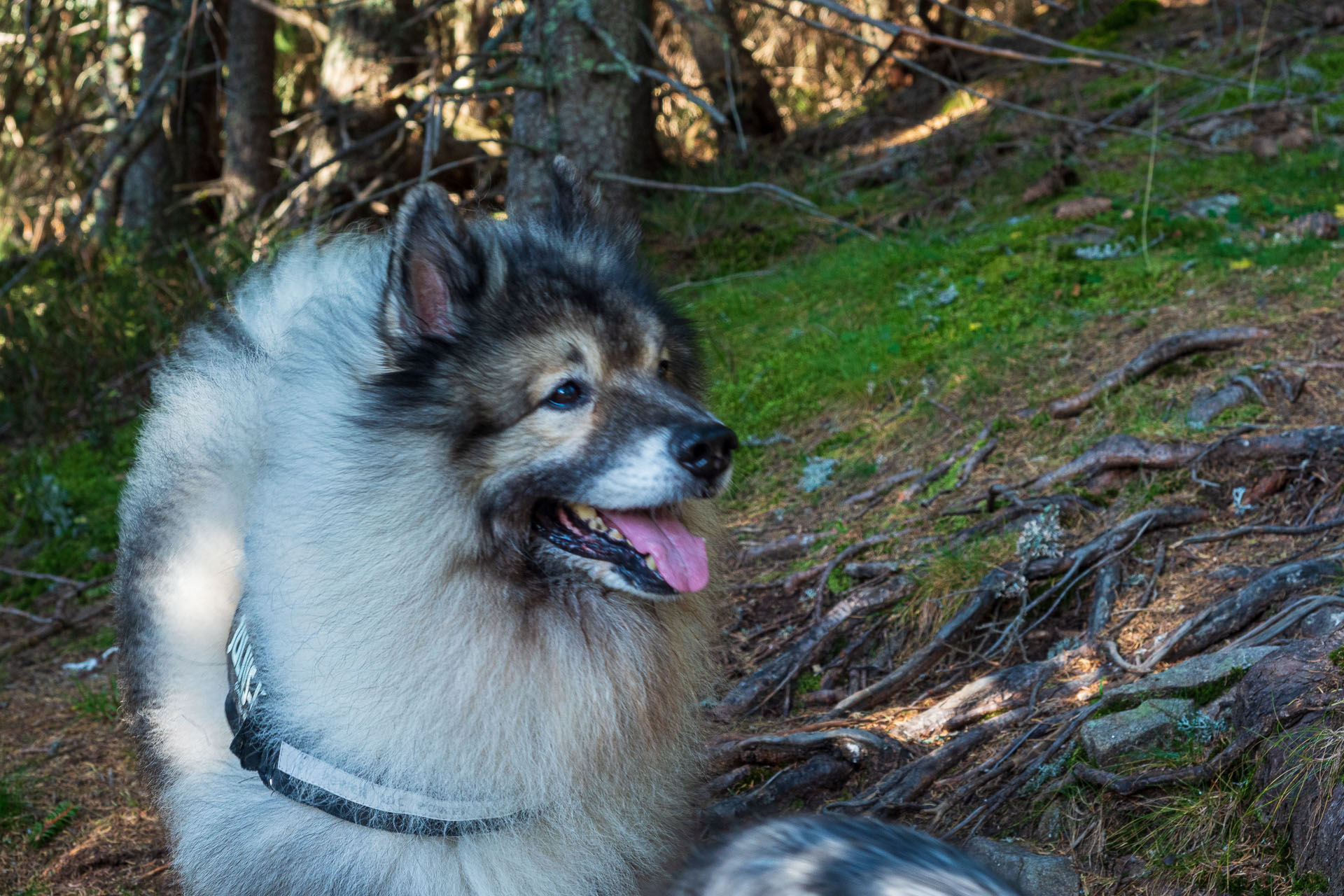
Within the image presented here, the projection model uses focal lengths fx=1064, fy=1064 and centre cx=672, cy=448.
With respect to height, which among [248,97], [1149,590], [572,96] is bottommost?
[1149,590]

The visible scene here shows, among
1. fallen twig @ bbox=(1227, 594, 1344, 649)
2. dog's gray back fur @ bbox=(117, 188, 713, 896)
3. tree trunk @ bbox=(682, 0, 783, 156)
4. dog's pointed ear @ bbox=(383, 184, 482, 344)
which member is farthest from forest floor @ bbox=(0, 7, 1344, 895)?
tree trunk @ bbox=(682, 0, 783, 156)

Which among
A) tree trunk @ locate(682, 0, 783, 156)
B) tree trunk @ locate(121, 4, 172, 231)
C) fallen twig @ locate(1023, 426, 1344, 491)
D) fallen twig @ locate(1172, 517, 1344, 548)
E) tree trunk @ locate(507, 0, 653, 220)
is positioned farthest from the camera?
tree trunk @ locate(121, 4, 172, 231)

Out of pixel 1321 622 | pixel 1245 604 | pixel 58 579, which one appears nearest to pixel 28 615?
pixel 58 579

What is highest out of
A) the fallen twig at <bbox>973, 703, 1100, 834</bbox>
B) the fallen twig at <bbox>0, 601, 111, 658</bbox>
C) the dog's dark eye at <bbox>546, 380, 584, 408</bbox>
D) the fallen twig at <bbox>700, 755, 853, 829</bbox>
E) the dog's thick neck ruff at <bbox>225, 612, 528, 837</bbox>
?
the dog's dark eye at <bbox>546, 380, 584, 408</bbox>

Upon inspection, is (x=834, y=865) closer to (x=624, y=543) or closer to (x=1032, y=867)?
(x=624, y=543)

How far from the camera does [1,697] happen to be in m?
4.63

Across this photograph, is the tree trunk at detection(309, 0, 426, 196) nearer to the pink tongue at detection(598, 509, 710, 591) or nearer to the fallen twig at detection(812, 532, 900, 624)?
the fallen twig at detection(812, 532, 900, 624)

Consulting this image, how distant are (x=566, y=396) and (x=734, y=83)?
7.47 metres

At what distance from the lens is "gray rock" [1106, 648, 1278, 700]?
2520 mm

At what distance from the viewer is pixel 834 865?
1462mm

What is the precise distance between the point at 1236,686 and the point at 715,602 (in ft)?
4.08

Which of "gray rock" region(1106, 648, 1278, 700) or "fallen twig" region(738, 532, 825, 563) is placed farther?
"fallen twig" region(738, 532, 825, 563)

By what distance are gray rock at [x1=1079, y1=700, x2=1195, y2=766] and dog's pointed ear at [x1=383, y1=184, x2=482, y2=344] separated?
177 cm

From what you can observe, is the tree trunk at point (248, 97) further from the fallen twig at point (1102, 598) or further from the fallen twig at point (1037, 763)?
the fallen twig at point (1037, 763)
